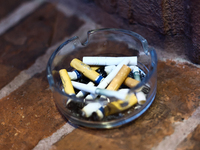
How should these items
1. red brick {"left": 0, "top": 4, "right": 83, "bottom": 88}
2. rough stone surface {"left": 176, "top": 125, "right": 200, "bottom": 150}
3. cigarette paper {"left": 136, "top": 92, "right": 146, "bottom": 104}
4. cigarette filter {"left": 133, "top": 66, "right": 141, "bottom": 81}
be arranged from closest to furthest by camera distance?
1. rough stone surface {"left": 176, "top": 125, "right": 200, "bottom": 150}
2. cigarette paper {"left": 136, "top": 92, "right": 146, "bottom": 104}
3. cigarette filter {"left": 133, "top": 66, "right": 141, "bottom": 81}
4. red brick {"left": 0, "top": 4, "right": 83, "bottom": 88}

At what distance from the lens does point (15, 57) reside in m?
0.98

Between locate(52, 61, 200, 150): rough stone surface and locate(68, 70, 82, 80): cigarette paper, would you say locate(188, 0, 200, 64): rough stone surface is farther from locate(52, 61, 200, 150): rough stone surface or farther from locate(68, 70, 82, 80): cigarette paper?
locate(68, 70, 82, 80): cigarette paper

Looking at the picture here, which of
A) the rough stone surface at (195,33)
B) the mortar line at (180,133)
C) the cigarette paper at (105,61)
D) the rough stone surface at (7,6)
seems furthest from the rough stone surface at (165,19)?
the rough stone surface at (7,6)

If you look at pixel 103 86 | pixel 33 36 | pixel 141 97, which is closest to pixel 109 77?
pixel 103 86

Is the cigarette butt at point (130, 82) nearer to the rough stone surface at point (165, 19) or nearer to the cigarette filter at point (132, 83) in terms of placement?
the cigarette filter at point (132, 83)

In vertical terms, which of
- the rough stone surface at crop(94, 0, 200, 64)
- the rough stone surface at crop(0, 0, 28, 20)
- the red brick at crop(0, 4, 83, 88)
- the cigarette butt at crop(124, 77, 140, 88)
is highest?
the rough stone surface at crop(94, 0, 200, 64)

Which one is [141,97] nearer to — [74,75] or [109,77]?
[109,77]

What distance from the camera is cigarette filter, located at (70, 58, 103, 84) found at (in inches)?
31.7

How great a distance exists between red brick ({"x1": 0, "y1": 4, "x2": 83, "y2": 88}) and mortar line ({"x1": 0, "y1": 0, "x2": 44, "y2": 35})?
0.09 feet

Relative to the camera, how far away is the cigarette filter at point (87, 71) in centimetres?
80

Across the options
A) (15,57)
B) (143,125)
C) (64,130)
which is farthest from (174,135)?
(15,57)

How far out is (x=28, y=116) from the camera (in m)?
0.75

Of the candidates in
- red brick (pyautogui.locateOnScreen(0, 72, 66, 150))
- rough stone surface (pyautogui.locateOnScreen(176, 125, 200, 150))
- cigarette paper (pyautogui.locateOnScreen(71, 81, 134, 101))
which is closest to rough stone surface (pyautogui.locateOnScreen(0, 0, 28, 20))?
red brick (pyautogui.locateOnScreen(0, 72, 66, 150))

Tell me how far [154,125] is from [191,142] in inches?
4.1
